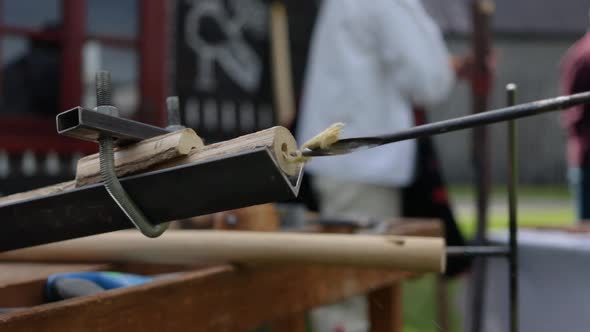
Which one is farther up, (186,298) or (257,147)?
(257,147)

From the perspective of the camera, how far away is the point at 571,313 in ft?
5.00

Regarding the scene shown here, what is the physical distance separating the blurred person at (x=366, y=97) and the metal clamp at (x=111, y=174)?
156cm

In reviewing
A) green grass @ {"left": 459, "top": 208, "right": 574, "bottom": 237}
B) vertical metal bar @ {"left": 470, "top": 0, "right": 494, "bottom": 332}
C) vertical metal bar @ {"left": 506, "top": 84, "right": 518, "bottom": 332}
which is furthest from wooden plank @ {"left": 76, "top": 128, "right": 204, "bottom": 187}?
green grass @ {"left": 459, "top": 208, "right": 574, "bottom": 237}

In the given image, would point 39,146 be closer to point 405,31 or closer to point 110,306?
point 405,31

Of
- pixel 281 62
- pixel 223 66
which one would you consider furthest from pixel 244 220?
pixel 223 66

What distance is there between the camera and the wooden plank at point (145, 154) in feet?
2.07

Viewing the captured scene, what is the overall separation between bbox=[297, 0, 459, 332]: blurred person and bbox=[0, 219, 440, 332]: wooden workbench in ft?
3.25

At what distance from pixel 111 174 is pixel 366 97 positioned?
67.1 inches

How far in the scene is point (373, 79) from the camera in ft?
7.40

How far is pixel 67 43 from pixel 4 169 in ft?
2.05

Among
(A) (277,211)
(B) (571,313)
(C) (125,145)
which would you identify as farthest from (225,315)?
(B) (571,313)

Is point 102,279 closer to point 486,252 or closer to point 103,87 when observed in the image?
point 103,87

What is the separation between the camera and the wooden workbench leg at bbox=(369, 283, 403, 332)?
148cm

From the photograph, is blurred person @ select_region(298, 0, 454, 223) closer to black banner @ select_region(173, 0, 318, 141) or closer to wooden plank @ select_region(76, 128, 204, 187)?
black banner @ select_region(173, 0, 318, 141)
